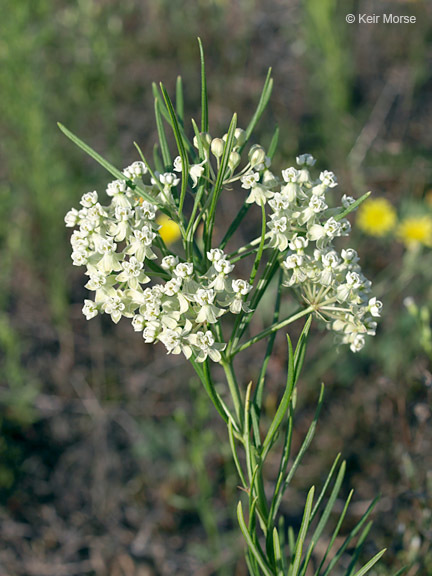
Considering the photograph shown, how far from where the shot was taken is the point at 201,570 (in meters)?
2.38

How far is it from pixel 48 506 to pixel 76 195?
179cm

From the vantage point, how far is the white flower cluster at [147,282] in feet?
3.35

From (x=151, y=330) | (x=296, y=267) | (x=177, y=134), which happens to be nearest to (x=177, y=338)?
(x=151, y=330)

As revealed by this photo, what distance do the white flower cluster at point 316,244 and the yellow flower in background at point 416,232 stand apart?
77.3 inches

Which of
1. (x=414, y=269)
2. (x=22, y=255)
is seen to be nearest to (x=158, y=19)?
(x=22, y=255)

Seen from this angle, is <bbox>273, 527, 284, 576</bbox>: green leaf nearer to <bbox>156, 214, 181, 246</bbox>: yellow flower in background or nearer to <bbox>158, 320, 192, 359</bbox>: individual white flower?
<bbox>158, 320, 192, 359</bbox>: individual white flower

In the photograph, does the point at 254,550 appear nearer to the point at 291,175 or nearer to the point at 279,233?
the point at 279,233

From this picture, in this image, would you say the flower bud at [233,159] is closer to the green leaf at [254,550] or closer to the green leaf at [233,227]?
the green leaf at [233,227]

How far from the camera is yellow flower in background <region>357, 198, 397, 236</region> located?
313cm

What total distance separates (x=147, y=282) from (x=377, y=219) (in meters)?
2.39

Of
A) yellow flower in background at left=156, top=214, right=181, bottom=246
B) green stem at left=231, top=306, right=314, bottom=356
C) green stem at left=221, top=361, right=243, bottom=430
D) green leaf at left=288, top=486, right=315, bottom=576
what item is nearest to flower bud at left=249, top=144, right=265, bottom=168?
green stem at left=231, top=306, right=314, bottom=356

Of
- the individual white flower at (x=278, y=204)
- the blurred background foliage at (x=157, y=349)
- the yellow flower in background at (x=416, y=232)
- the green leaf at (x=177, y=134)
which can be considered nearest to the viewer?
the green leaf at (x=177, y=134)

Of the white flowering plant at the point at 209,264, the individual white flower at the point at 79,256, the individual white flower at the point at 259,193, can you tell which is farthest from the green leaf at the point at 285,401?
the individual white flower at the point at 79,256

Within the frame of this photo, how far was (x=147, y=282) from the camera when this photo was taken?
1042mm
